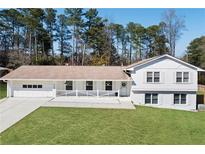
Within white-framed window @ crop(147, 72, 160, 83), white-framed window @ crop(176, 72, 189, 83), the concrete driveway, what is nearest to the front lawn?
the concrete driveway

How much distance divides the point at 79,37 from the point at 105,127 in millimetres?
27809

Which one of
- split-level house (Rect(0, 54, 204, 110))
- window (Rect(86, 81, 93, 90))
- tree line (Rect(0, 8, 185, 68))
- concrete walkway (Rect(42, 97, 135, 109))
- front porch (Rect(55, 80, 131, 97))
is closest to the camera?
concrete walkway (Rect(42, 97, 135, 109))

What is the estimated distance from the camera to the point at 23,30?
40.4 metres

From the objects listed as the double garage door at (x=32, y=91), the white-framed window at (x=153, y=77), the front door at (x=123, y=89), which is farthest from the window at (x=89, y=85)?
the white-framed window at (x=153, y=77)

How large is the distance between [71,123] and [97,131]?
78.4 inches

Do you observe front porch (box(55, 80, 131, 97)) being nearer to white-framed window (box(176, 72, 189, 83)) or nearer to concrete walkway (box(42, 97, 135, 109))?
concrete walkway (box(42, 97, 135, 109))

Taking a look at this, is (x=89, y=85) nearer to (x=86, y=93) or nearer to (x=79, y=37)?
(x=86, y=93)

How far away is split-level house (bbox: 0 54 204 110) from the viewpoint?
2173 centimetres

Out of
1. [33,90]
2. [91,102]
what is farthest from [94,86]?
[33,90]

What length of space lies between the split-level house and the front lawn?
Result: 341cm

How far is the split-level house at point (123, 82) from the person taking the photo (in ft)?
71.3
